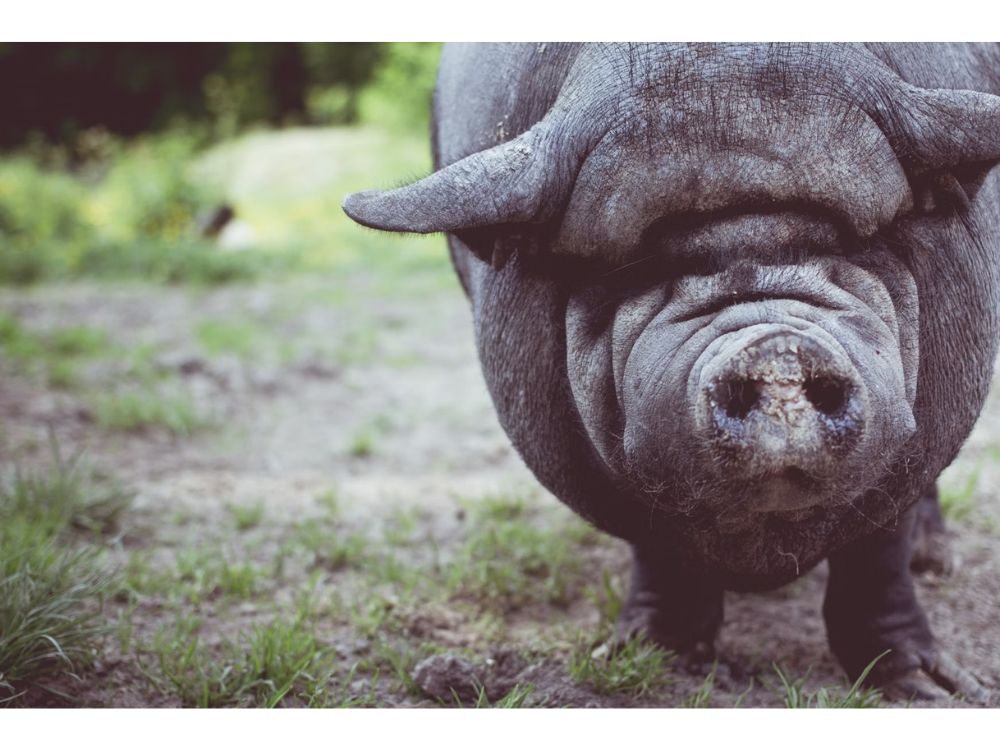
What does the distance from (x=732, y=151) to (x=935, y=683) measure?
5.85 feet

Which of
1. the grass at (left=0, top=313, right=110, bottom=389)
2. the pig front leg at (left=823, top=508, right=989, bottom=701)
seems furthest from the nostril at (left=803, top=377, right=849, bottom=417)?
the grass at (left=0, top=313, right=110, bottom=389)

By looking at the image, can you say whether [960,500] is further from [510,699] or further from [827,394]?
[827,394]

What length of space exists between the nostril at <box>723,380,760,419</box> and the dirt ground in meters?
1.21

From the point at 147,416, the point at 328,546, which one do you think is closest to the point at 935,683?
the point at 328,546

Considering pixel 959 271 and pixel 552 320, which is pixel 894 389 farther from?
pixel 552 320

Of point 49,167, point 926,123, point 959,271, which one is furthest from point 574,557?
point 49,167

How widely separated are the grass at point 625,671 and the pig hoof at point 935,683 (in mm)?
636

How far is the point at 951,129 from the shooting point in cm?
220

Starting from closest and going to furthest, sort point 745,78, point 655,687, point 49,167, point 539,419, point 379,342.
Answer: point 745,78
point 539,419
point 655,687
point 379,342
point 49,167

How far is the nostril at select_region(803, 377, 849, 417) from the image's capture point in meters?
1.90

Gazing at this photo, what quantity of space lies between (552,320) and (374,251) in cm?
801

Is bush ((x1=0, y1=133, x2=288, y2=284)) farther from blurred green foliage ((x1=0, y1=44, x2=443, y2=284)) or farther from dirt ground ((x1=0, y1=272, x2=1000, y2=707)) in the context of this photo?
dirt ground ((x1=0, y1=272, x2=1000, y2=707))

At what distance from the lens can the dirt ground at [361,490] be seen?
3.11 m

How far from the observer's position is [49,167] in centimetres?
1625
